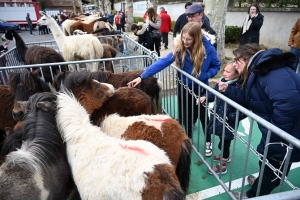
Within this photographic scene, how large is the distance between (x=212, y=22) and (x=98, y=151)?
6.18 m

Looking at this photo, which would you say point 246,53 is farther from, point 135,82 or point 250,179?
point 250,179

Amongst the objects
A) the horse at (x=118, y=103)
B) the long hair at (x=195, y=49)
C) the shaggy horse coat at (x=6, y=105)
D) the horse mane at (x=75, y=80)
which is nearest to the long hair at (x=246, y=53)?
the long hair at (x=195, y=49)

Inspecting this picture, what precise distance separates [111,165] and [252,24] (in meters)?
6.49

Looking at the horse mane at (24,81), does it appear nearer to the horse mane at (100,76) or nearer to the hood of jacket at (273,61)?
the horse mane at (100,76)

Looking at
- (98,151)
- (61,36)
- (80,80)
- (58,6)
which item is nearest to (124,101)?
(80,80)

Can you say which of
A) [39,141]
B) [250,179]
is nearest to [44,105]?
[39,141]

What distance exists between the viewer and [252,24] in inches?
252

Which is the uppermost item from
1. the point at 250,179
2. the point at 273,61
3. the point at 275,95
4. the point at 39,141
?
the point at 273,61

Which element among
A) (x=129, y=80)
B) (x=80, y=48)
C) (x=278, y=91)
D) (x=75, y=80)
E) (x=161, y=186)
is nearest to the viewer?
(x=161, y=186)

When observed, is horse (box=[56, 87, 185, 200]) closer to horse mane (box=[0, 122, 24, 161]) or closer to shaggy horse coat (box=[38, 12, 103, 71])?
horse mane (box=[0, 122, 24, 161])

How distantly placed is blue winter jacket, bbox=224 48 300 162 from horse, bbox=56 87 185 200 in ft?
3.38

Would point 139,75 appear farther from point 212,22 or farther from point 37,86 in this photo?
point 212,22

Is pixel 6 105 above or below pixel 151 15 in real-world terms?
below

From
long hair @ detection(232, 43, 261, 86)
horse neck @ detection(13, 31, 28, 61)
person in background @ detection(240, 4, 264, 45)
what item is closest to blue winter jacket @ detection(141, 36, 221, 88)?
long hair @ detection(232, 43, 261, 86)
